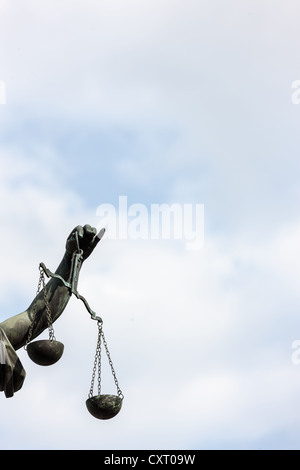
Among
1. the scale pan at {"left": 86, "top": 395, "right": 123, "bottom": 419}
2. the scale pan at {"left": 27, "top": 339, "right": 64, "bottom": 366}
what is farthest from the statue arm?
the scale pan at {"left": 86, "top": 395, "right": 123, "bottom": 419}

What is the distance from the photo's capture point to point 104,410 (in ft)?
46.9

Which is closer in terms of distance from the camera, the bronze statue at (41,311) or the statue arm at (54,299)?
the bronze statue at (41,311)

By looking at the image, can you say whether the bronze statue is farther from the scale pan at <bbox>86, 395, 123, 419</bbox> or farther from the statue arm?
the scale pan at <bbox>86, 395, 123, 419</bbox>

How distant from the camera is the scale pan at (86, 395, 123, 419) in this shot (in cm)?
1429

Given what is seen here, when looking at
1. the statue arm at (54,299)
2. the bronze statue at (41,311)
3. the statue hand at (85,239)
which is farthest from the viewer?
the statue hand at (85,239)

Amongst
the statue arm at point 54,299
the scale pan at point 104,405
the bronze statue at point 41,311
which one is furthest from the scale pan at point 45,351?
the scale pan at point 104,405

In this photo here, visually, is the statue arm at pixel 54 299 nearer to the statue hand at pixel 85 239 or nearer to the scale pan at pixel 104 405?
the statue hand at pixel 85 239

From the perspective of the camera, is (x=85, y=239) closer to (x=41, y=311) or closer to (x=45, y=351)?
(x=41, y=311)

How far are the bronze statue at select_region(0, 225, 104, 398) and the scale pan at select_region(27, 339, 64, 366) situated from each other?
213 mm

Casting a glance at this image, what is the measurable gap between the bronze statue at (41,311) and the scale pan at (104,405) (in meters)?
0.95

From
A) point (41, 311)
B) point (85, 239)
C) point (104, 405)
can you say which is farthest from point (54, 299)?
point (104, 405)

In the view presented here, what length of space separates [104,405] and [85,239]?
2.31 metres

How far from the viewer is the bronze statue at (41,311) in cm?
1427
